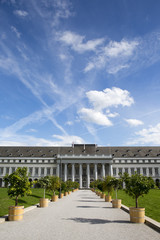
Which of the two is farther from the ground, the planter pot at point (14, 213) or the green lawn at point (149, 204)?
the planter pot at point (14, 213)

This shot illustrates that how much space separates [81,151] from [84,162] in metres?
7.48

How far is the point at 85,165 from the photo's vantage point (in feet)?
316

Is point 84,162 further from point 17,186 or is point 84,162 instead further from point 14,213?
point 14,213

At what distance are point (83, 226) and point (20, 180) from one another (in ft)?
18.9

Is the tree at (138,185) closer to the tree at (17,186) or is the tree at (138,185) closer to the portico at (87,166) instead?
the tree at (17,186)

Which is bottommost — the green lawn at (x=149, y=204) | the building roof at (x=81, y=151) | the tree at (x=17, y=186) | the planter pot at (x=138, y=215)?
the green lawn at (x=149, y=204)

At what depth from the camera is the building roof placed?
94.0 meters

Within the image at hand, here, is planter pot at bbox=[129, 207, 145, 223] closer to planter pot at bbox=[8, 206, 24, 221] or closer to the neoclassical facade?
planter pot at bbox=[8, 206, 24, 221]

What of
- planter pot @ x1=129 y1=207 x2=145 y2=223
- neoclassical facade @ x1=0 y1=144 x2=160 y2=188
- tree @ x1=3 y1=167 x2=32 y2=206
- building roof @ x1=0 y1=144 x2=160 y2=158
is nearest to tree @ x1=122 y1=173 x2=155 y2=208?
planter pot @ x1=129 y1=207 x2=145 y2=223

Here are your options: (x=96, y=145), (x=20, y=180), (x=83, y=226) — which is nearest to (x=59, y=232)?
(x=83, y=226)

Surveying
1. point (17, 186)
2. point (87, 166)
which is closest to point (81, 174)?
point (87, 166)

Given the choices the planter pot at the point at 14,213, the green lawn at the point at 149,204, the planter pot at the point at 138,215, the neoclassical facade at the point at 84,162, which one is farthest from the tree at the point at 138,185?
the neoclassical facade at the point at 84,162

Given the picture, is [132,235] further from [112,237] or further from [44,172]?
[44,172]

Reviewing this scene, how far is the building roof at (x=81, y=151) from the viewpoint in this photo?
94.0 metres
